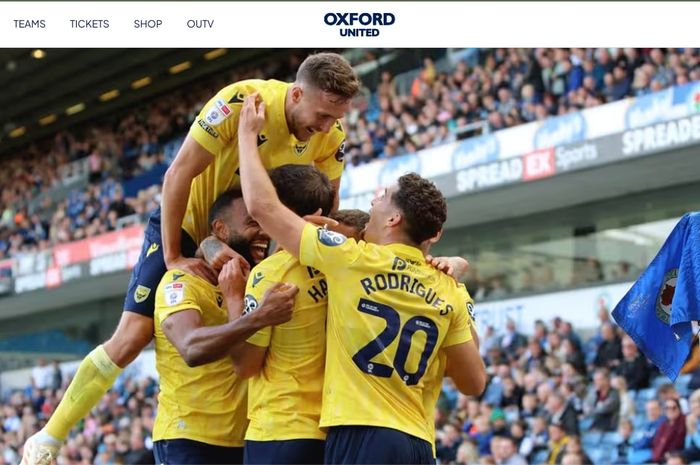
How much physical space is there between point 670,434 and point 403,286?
8629 millimetres

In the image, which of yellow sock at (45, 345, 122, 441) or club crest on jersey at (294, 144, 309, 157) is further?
yellow sock at (45, 345, 122, 441)

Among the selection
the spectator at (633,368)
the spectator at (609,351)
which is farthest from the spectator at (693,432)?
the spectator at (609,351)

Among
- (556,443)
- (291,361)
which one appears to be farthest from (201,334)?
(556,443)

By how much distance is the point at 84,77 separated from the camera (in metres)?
26.6

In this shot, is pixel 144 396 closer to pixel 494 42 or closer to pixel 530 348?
pixel 530 348

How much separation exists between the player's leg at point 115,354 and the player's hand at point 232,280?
2.90 feet

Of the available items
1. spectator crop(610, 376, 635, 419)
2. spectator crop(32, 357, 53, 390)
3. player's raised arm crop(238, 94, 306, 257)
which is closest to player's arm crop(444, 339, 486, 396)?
player's raised arm crop(238, 94, 306, 257)

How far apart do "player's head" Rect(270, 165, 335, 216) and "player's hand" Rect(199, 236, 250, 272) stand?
0.36 meters

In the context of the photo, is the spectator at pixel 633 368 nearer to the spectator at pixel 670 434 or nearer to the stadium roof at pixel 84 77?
the spectator at pixel 670 434

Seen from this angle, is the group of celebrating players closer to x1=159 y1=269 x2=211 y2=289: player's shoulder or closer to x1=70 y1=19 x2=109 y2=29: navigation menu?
x1=159 y1=269 x2=211 y2=289: player's shoulder

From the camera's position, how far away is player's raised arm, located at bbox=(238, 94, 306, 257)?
4.30 meters

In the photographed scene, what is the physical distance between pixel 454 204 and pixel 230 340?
47.8 feet

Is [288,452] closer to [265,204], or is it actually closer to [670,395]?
[265,204]

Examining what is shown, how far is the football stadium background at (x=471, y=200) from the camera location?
14609mm
